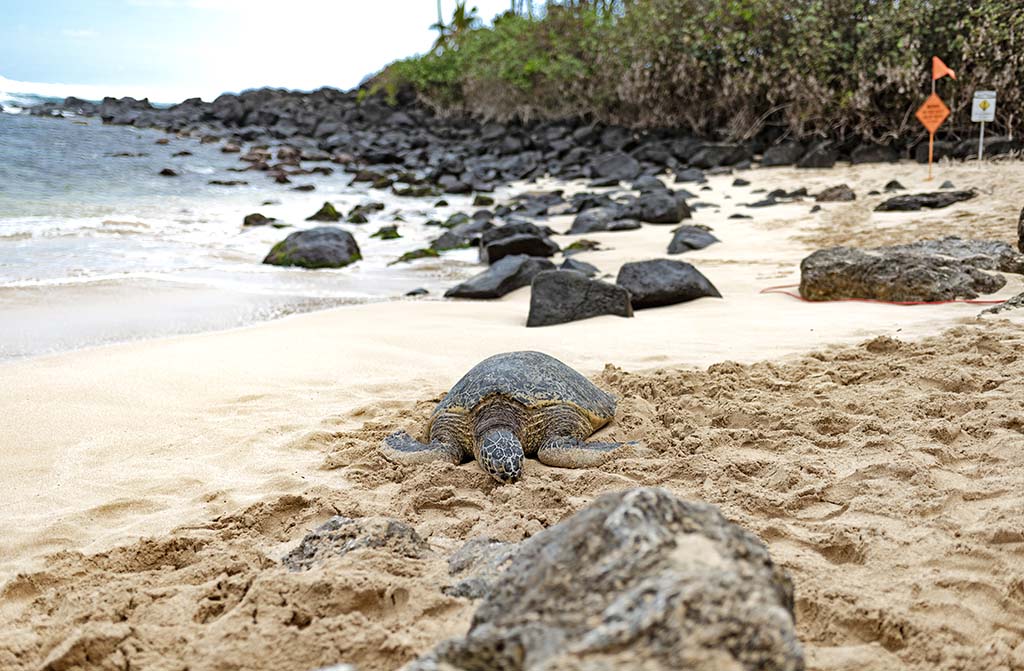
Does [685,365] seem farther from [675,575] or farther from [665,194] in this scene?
[665,194]

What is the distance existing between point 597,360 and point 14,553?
9.94 feet

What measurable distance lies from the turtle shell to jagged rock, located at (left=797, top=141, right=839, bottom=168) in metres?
11.5

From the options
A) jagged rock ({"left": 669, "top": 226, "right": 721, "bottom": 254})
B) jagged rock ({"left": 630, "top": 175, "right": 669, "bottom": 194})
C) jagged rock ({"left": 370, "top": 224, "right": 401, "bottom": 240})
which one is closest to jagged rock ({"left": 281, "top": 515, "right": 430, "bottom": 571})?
jagged rock ({"left": 669, "top": 226, "right": 721, "bottom": 254})

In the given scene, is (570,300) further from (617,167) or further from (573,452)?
(617,167)

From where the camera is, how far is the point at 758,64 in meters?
16.8

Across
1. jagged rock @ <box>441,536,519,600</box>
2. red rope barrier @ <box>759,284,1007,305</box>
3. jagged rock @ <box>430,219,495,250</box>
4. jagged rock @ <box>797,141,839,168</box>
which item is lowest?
jagged rock @ <box>441,536,519,600</box>

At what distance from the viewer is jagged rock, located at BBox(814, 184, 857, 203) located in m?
10.6

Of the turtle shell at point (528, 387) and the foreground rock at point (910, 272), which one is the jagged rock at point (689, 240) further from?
the turtle shell at point (528, 387)

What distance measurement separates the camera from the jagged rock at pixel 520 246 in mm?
9078

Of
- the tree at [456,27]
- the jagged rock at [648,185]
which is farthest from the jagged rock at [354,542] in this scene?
the tree at [456,27]

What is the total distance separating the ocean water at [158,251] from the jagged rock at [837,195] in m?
4.84

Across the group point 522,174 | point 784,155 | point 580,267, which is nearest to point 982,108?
point 784,155

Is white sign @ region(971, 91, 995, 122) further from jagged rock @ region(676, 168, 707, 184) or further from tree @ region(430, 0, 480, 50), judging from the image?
tree @ region(430, 0, 480, 50)

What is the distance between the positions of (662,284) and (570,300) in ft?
2.80
